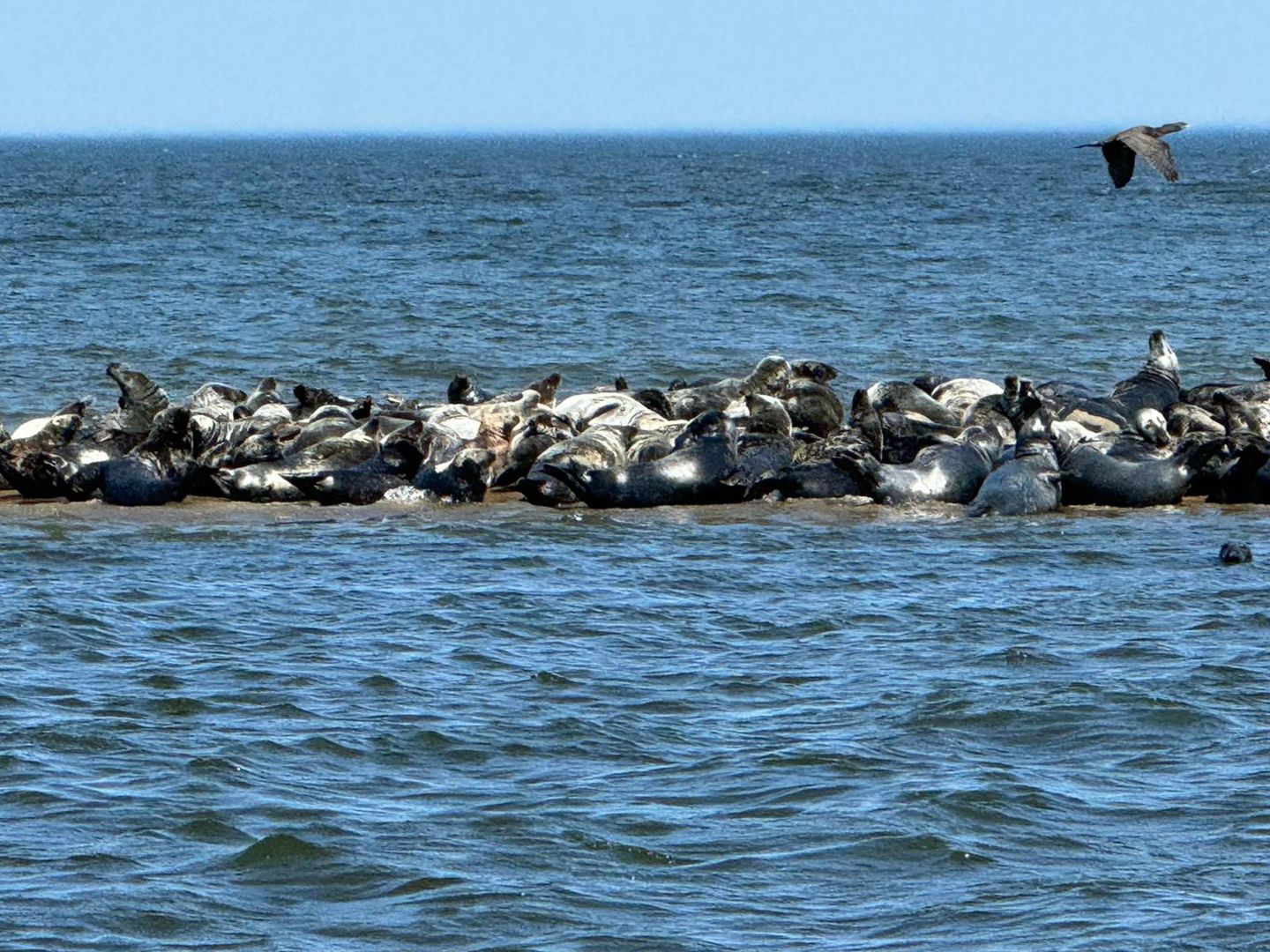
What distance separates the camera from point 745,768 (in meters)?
8.16

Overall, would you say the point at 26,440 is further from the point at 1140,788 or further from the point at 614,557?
the point at 1140,788

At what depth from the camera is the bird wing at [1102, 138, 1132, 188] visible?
1244 cm

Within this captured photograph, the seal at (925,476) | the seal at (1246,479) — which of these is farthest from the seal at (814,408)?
the seal at (1246,479)

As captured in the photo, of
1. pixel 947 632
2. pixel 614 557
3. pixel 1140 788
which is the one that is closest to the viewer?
pixel 1140 788

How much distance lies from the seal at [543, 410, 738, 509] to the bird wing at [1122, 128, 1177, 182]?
3.25 m

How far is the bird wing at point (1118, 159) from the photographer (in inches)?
490

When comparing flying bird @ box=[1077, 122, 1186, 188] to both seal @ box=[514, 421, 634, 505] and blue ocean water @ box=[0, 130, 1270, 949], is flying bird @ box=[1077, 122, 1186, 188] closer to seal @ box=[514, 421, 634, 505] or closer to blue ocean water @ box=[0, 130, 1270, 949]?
blue ocean water @ box=[0, 130, 1270, 949]

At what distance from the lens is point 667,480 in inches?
533

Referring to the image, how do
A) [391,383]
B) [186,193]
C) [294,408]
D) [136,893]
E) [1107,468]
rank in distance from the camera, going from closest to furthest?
1. [136,893]
2. [1107,468]
3. [294,408]
4. [391,383]
5. [186,193]

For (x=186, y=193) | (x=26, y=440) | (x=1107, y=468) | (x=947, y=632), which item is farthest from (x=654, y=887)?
(x=186, y=193)

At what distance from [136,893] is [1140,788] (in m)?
3.84

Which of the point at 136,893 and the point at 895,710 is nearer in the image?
the point at 136,893

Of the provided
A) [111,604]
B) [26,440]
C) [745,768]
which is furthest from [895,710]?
[26,440]

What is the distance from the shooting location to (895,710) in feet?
29.3
